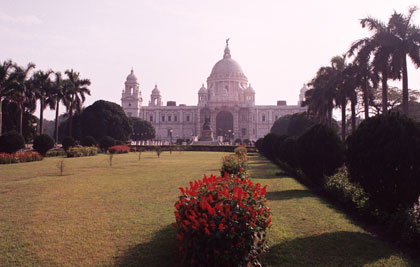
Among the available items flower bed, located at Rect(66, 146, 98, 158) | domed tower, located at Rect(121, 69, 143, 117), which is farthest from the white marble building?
flower bed, located at Rect(66, 146, 98, 158)

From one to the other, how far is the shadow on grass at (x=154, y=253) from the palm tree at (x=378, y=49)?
16.7m

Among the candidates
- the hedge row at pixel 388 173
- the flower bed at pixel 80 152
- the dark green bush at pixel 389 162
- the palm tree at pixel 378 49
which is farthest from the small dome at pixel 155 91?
the dark green bush at pixel 389 162

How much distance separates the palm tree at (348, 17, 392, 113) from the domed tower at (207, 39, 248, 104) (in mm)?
83492

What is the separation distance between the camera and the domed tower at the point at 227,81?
107312 millimetres

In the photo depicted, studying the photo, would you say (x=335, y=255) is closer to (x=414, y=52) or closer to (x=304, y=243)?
(x=304, y=243)

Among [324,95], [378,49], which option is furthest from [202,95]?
[378,49]

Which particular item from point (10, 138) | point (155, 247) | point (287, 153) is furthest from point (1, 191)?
point (10, 138)

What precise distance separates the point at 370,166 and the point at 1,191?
10.7 metres

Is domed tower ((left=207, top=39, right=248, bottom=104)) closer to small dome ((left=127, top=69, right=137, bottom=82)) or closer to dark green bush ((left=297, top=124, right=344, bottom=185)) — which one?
small dome ((left=127, top=69, right=137, bottom=82))

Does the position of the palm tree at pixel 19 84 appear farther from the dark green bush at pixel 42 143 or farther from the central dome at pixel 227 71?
the central dome at pixel 227 71

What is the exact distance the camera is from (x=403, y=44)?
19625 millimetres

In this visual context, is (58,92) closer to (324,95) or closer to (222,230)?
(324,95)

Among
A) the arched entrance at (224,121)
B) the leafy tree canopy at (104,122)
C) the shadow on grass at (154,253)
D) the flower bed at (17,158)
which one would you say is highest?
the arched entrance at (224,121)

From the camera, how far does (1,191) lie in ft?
37.9
